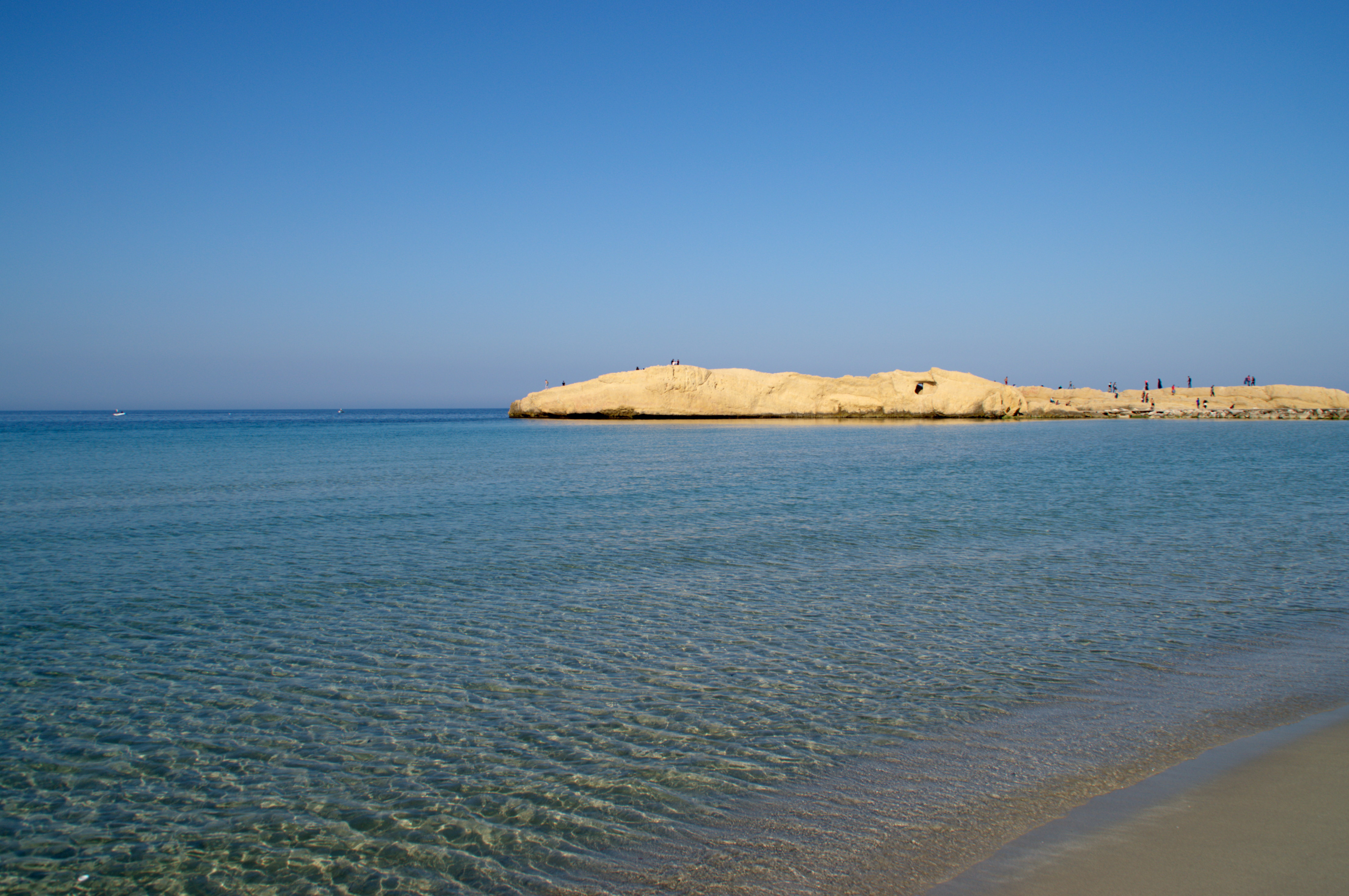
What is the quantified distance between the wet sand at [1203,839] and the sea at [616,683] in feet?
0.62

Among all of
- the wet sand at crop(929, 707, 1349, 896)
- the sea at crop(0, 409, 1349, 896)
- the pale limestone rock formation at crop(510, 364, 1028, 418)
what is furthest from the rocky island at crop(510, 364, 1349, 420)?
the wet sand at crop(929, 707, 1349, 896)

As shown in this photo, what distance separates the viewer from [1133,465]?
86.6 feet

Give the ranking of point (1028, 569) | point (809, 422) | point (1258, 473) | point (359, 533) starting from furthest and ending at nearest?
point (809, 422) < point (1258, 473) < point (359, 533) < point (1028, 569)

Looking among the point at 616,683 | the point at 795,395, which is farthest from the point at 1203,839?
the point at 795,395

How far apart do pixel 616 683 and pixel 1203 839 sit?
12.5ft

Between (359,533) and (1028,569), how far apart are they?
10154 mm

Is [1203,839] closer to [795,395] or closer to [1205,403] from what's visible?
[795,395]

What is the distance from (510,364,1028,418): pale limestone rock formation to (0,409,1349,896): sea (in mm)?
55171

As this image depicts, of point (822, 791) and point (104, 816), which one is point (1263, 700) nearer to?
point (822, 791)

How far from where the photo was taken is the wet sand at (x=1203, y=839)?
3361mm

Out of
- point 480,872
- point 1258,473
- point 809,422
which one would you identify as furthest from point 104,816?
point 809,422

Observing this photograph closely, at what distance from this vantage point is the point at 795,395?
72188 millimetres

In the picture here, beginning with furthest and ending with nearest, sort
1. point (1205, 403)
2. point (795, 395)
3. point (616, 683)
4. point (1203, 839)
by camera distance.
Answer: point (1205, 403) < point (795, 395) < point (616, 683) < point (1203, 839)

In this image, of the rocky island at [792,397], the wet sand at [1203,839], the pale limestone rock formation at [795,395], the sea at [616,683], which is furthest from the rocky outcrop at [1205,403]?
the wet sand at [1203,839]
